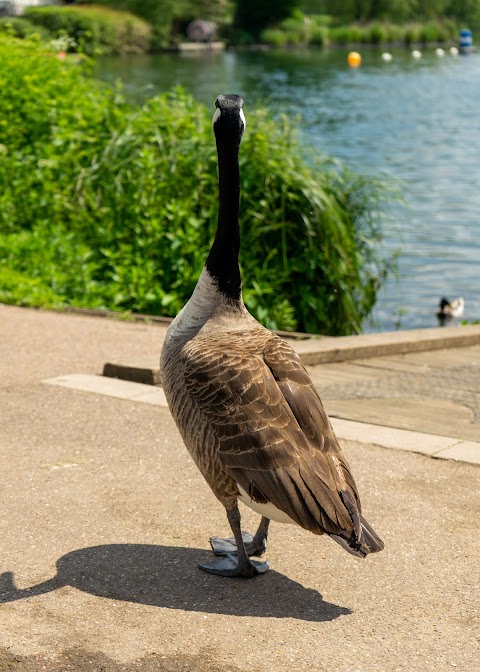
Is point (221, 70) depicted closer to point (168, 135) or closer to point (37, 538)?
point (168, 135)

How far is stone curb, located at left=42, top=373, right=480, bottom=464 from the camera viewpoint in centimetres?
585

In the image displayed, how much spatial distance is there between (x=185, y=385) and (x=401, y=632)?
4.29ft

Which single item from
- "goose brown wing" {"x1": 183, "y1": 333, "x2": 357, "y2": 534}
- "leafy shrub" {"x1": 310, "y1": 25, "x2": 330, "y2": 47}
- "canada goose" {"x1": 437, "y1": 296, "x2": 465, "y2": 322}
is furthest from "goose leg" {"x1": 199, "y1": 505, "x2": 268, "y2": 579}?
"leafy shrub" {"x1": 310, "y1": 25, "x2": 330, "y2": 47}

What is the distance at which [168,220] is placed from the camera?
1112 centimetres

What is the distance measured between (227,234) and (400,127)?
33878 millimetres

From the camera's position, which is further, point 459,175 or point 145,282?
point 459,175

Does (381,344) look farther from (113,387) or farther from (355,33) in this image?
(355,33)

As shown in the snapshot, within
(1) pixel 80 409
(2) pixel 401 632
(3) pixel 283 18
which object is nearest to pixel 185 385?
(2) pixel 401 632

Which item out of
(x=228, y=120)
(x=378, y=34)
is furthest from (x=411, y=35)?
(x=228, y=120)

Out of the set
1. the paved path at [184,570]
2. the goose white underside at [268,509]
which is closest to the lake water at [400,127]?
the paved path at [184,570]

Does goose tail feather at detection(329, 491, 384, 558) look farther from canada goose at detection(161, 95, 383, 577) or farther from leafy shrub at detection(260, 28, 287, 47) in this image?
leafy shrub at detection(260, 28, 287, 47)

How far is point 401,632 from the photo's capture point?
3.88 m

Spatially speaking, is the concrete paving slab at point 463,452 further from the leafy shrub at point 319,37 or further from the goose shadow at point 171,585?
the leafy shrub at point 319,37

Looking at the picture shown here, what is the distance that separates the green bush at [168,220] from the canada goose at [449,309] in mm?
1938
